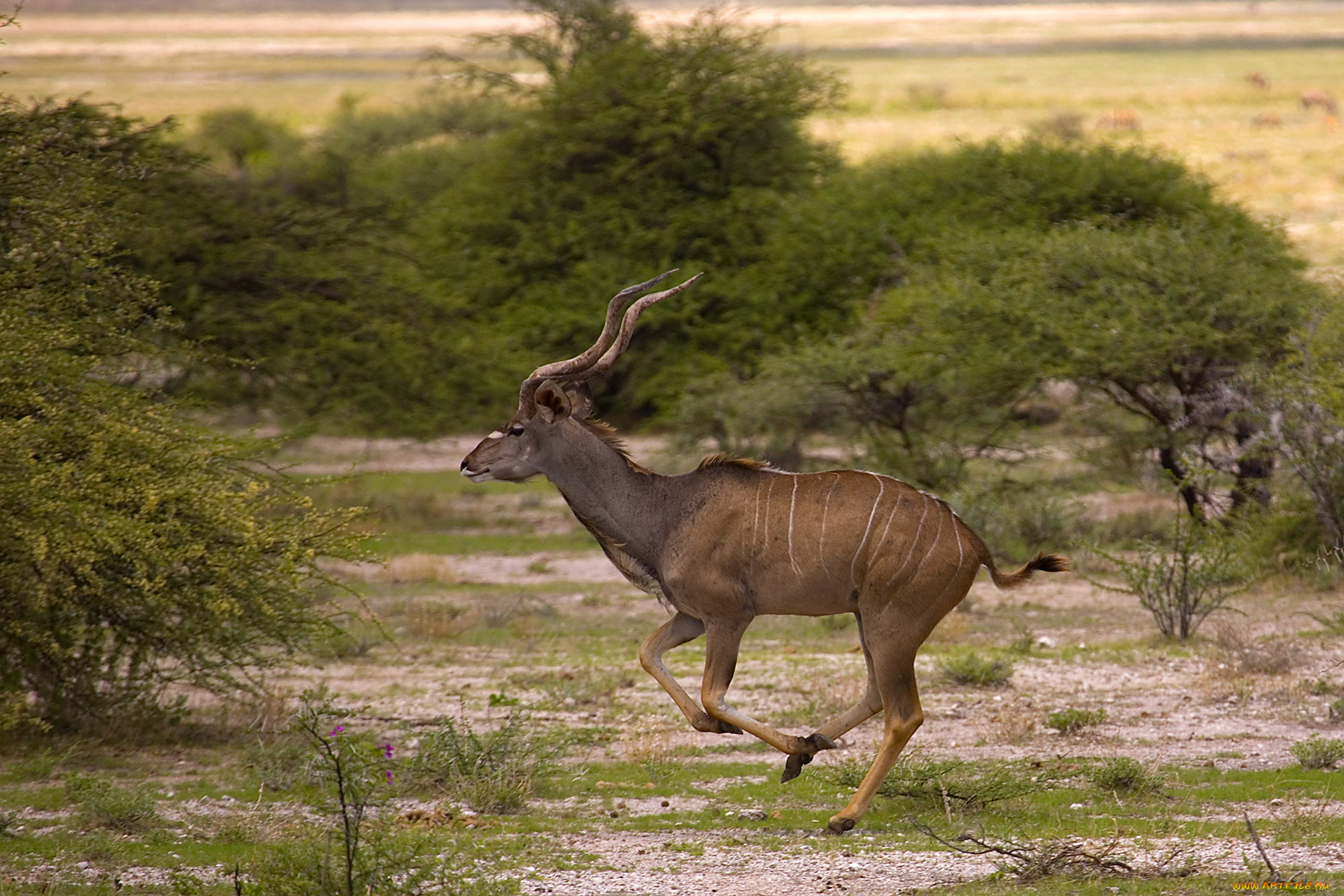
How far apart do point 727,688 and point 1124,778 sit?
7.58 feet

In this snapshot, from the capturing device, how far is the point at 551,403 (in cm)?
808

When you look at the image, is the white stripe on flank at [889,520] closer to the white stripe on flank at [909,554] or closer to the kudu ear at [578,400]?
the white stripe on flank at [909,554]

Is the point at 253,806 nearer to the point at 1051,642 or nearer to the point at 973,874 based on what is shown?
the point at 973,874

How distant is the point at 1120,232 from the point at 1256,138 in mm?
48753

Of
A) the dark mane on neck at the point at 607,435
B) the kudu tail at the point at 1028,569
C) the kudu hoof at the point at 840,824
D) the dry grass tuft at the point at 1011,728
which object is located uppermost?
the dark mane on neck at the point at 607,435

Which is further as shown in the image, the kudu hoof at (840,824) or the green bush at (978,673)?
the green bush at (978,673)

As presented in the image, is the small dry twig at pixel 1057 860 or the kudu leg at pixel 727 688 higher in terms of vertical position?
the kudu leg at pixel 727 688

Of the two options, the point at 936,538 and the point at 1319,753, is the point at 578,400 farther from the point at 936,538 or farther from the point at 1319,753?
the point at 1319,753

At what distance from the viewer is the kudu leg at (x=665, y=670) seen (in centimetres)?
784

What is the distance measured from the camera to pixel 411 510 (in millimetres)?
21766

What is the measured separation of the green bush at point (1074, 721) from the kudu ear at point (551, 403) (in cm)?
398

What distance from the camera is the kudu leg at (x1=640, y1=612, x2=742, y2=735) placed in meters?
7.84

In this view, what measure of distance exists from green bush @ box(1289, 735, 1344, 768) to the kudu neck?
4.00 m

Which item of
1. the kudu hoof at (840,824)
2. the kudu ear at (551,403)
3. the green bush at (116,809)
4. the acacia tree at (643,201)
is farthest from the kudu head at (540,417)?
the acacia tree at (643,201)
